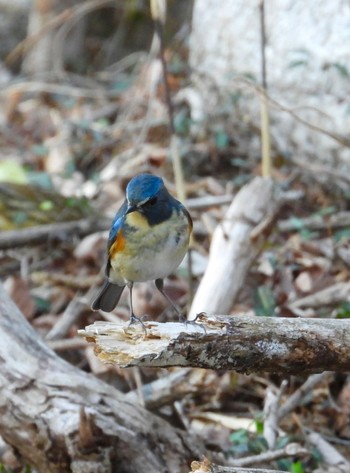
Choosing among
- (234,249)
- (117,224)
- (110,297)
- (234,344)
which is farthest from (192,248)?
(234,344)

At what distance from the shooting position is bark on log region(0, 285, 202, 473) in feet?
11.5

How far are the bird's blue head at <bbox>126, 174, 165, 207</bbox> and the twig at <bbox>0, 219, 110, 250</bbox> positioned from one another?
2.87 meters

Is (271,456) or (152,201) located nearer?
(152,201)

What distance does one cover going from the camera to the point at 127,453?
355 cm

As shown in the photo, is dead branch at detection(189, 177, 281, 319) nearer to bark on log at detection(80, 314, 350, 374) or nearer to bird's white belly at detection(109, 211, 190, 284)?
bird's white belly at detection(109, 211, 190, 284)

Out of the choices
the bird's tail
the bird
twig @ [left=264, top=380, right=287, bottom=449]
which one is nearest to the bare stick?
twig @ [left=264, top=380, right=287, bottom=449]

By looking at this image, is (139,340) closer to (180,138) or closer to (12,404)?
(12,404)

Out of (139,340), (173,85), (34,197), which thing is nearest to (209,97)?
(173,85)

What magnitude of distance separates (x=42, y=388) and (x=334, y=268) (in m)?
2.53

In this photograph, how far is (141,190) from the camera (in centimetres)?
338

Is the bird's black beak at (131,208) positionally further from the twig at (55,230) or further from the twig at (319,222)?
the twig at (55,230)

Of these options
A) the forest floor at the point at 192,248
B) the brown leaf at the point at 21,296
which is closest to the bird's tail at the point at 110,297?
the forest floor at the point at 192,248

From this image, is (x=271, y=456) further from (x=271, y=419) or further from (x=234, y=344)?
(x=234, y=344)

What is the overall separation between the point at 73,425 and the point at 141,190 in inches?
40.2
